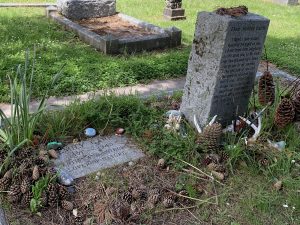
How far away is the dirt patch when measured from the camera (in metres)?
8.08

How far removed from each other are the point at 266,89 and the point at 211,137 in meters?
0.92

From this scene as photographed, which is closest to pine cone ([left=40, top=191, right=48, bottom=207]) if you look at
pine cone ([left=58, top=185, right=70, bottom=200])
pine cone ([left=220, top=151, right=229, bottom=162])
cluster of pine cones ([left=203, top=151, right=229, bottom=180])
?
pine cone ([left=58, top=185, right=70, bottom=200])

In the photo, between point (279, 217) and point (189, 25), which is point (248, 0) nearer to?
point (189, 25)

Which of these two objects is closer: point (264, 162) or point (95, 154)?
point (264, 162)

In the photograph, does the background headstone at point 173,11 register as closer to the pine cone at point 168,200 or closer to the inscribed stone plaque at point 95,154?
the inscribed stone plaque at point 95,154

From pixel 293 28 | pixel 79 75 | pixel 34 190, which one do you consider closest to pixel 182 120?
pixel 34 190

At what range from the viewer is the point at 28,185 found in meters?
3.16

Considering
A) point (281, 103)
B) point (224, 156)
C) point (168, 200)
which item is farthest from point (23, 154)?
point (281, 103)

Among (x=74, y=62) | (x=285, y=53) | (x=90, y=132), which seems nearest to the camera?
(x=90, y=132)

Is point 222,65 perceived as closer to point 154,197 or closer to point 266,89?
point 266,89

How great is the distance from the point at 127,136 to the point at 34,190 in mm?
1312

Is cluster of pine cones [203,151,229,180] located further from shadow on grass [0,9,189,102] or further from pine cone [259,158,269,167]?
shadow on grass [0,9,189,102]

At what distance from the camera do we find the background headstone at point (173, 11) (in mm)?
9664

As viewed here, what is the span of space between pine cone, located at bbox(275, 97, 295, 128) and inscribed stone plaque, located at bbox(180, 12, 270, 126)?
44cm
